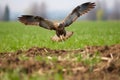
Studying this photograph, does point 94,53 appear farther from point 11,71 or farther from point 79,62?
point 11,71

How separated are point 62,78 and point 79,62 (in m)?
1.10

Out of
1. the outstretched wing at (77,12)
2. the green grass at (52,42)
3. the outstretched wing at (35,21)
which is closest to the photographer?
the outstretched wing at (35,21)

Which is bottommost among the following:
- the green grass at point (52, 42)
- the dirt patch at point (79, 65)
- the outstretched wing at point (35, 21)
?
the green grass at point (52, 42)

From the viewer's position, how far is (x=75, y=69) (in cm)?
593

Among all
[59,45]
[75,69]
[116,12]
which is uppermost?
[75,69]

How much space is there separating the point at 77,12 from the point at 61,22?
529 millimetres

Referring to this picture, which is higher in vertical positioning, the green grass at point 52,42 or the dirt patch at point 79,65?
the dirt patch at point 79,65

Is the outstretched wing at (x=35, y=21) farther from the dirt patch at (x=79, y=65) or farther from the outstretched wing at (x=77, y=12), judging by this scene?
the dirt patch at (x=79, y=65)

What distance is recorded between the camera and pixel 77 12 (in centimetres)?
998

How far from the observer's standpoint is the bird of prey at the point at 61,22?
31.0 feet

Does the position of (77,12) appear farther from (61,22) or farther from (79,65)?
(79,65)

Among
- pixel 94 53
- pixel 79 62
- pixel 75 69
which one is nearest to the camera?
pixel 75 69

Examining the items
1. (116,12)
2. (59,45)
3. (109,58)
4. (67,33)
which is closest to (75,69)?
(109,58)

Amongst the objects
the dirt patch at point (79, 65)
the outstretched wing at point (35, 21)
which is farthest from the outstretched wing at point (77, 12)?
the dirt patch at point (79, 65)
